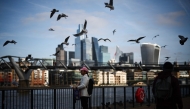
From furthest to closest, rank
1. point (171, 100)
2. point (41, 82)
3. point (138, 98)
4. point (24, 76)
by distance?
point (41, 82)
point (24, 76)
point (138, 98)
point (171, 100)

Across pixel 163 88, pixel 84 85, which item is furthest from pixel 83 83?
pixel 163 88

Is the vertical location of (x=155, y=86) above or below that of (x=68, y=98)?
above

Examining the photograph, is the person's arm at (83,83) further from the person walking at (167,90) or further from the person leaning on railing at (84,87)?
the person walking at (167,90)

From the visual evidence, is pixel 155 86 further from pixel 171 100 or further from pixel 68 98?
pixel 68 98

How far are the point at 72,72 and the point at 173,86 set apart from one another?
540ft

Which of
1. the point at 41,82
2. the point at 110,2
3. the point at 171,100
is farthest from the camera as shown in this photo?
the point at 41,82

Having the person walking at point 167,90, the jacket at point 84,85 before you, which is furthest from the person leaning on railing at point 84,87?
the person walking at point 167,90

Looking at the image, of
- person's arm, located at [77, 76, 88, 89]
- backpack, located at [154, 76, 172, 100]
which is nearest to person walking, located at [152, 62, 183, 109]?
backpack, located at [154, 76, 172, 100]

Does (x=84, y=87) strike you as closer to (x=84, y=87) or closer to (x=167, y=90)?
(x=84, y=87)

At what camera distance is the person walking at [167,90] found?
20.2 ft

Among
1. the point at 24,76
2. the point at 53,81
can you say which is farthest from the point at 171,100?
the point at 53,81

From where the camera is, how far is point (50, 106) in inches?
522

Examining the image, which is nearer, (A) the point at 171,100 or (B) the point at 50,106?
(A) the point at 171,100

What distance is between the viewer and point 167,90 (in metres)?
6.21
